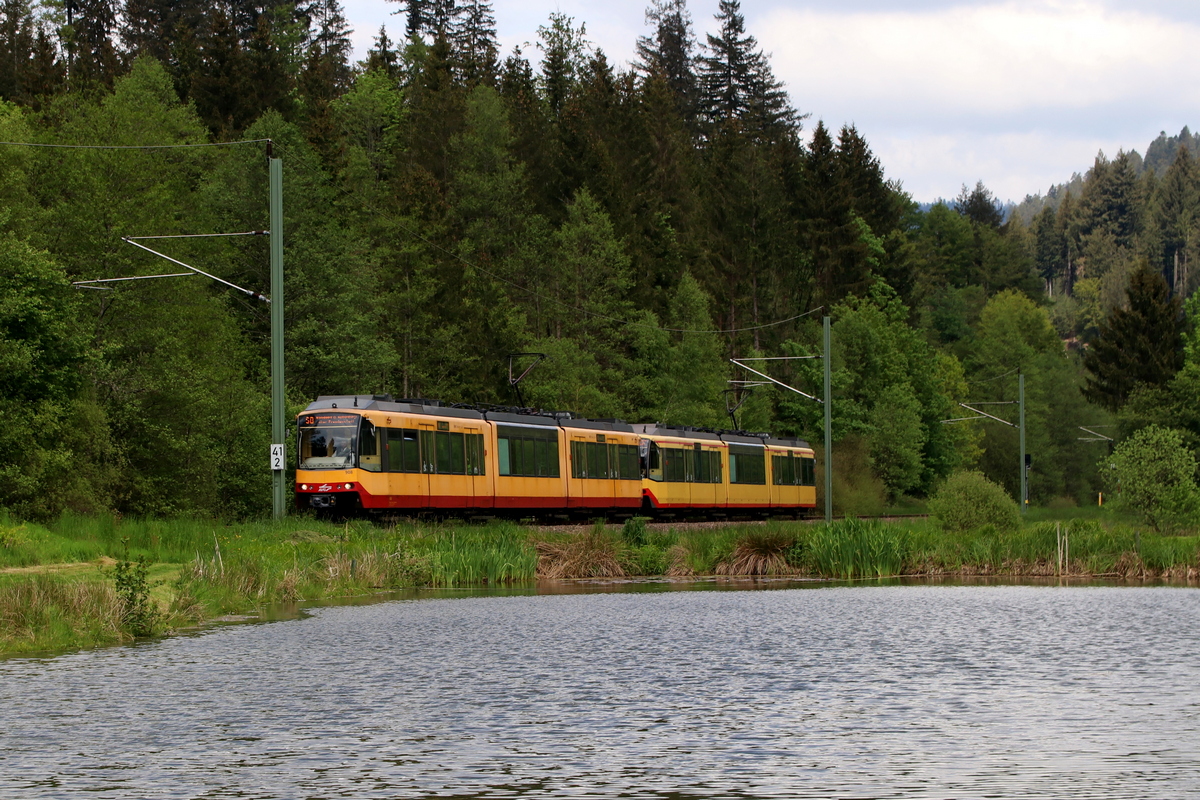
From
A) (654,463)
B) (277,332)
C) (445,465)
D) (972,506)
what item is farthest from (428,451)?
(972,506)

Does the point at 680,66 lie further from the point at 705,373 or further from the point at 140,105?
the point at 140,105

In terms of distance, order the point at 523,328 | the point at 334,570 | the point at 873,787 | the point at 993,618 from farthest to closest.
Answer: the point at 523,328
the point at 334,570
the point at 993,618
the point at 873,787

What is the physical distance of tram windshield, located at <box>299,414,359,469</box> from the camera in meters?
35.8

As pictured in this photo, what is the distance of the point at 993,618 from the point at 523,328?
4889 centimetres

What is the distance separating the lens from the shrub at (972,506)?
134 ft

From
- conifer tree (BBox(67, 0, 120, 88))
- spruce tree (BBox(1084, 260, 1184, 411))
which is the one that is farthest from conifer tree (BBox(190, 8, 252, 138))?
spruce tree (BBox(1084, 260, 1184, 411))

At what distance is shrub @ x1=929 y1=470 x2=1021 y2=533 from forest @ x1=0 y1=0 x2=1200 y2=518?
12.1 meters

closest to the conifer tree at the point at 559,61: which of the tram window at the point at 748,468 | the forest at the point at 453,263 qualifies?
the forest at the point at 453,263

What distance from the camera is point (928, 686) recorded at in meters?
14.5

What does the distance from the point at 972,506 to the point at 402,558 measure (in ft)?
60.8

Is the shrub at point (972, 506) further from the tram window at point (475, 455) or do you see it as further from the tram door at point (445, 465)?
the tram door at point (445, 465)

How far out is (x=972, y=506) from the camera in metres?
41.2

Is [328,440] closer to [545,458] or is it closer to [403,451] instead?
[403,451]

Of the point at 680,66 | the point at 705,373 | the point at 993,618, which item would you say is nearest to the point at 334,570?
the point at 993,618
